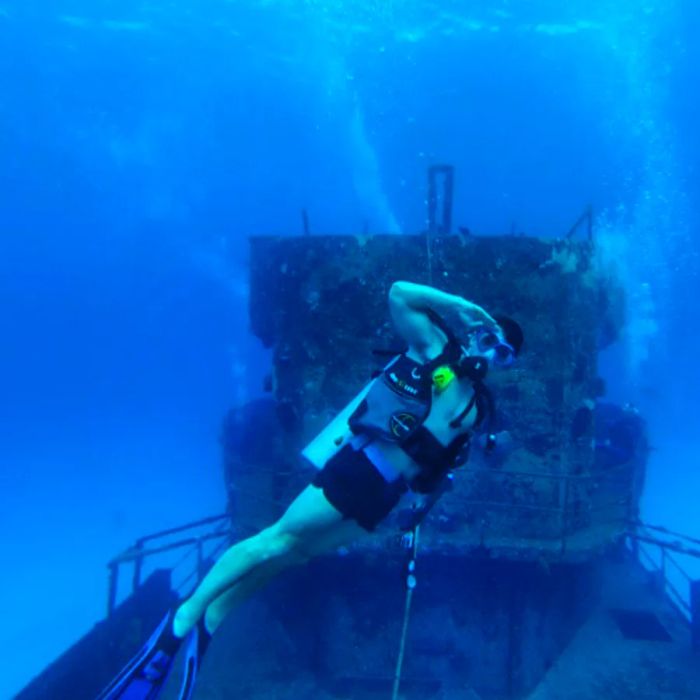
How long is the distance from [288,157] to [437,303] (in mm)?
53636

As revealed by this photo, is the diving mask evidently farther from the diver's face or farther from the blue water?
the blue water

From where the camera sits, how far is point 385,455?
4.14m

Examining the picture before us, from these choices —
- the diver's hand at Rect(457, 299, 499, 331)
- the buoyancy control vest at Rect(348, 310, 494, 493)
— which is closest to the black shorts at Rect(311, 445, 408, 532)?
the buoyancy control vest at Rect(348, 310, 494, 493)

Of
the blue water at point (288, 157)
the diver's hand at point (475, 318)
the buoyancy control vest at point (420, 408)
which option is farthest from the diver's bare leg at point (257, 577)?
the blue water at point (288, 157)

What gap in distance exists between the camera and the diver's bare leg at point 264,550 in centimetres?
411

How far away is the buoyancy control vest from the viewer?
13.2ft

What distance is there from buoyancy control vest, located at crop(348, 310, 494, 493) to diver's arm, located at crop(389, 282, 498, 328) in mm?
142

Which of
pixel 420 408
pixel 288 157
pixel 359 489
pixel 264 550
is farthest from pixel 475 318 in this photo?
pixel 288 157

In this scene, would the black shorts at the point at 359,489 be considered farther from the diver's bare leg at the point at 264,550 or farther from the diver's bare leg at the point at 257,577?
the diver's bare leg at the point at 257,577

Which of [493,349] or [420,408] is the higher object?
[493,349]

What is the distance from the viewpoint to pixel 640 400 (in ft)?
303

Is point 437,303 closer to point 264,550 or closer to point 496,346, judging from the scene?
point 496,346

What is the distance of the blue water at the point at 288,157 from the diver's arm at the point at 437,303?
22.9 feet

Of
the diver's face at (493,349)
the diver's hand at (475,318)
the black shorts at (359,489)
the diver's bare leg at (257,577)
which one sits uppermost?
the diver's hand at (475,318)
